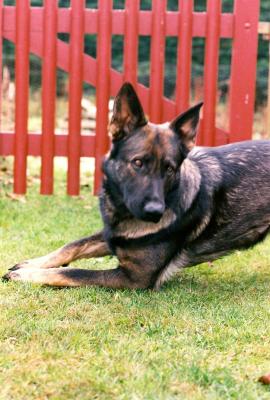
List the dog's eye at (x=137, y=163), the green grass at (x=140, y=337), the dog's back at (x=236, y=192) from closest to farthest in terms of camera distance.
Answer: the green grass at (x=140, y=337)
the dog's eye at (x=137, y=163)
the dog's back at (x=236, y=192)

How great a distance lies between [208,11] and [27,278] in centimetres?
339

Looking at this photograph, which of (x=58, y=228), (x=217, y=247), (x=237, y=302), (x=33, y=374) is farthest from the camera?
(x=58, y=228)

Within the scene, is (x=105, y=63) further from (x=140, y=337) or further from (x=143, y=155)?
(x=140, y=337)

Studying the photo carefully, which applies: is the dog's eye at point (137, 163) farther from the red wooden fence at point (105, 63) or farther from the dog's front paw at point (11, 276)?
the red wooden fence at point (105, 63)

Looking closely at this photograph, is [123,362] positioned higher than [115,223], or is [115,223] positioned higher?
[115,223]

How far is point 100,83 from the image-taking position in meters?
6.50

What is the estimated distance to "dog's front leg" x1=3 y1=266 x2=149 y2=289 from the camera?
158 inches

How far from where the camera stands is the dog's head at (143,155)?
148 inches

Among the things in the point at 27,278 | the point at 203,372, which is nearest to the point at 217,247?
the point at 27,278

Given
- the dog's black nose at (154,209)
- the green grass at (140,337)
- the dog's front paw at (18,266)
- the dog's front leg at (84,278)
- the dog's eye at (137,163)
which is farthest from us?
the dog's front paw at (18,266)

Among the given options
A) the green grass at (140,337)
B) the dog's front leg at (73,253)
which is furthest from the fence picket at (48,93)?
the dog's front leg at (73,253)

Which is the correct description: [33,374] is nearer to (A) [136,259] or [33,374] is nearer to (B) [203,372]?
(B) [203,372]

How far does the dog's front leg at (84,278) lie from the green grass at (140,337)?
55mm

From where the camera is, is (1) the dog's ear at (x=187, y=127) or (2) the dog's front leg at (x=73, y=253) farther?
(2) the dog's front leg at (x=73, y=253)
